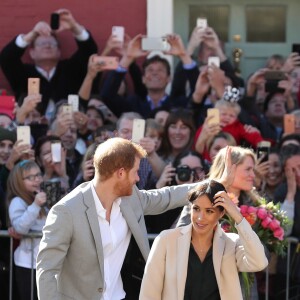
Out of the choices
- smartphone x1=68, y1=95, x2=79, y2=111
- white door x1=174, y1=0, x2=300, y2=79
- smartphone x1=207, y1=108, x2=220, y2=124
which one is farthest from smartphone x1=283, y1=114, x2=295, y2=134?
white door x1=174, y1=0, x2=300, y2=79

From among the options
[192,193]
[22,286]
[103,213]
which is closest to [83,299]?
[103,213]

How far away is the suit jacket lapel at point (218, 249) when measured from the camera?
Answer: 20.5 ft

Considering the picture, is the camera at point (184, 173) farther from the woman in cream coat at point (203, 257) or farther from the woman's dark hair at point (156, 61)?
the woman in cream coat at point (203, 257)

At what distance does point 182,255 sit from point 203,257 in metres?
0.14

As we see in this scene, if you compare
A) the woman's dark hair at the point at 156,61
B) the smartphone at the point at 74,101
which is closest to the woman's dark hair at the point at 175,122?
the smartphone at the point at 74,101

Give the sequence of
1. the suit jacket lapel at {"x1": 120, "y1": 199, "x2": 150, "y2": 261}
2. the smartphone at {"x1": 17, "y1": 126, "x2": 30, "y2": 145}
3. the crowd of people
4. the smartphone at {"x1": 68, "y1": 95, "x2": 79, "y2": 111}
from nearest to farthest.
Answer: the crowd of people, the suit jacket lapel at {"x1": 120, "y1": 199, "x2": 150, "y2": 261}, the smartphone at {"x1": 17, "y1": 126, "x2": 30, "y2": 145}, the smartphone at {"x1": 68, "y1": 95, "x2": 79, "y2": 111}

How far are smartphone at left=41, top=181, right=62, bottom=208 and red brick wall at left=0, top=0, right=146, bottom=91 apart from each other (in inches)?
120

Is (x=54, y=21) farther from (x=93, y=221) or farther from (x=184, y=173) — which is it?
(x=93, y=221)

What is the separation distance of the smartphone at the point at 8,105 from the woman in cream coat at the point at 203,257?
4.18 meters

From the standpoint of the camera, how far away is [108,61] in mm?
10562

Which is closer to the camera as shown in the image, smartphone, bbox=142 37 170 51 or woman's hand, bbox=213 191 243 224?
woman's hand, bbox=213 191 243 224

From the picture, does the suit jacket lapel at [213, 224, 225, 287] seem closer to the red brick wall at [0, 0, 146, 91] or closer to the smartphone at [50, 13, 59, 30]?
the smartphone at [50, 13, 59, 30]

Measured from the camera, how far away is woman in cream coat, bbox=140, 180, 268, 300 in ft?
20.4

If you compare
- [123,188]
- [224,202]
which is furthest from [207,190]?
[123,188]
